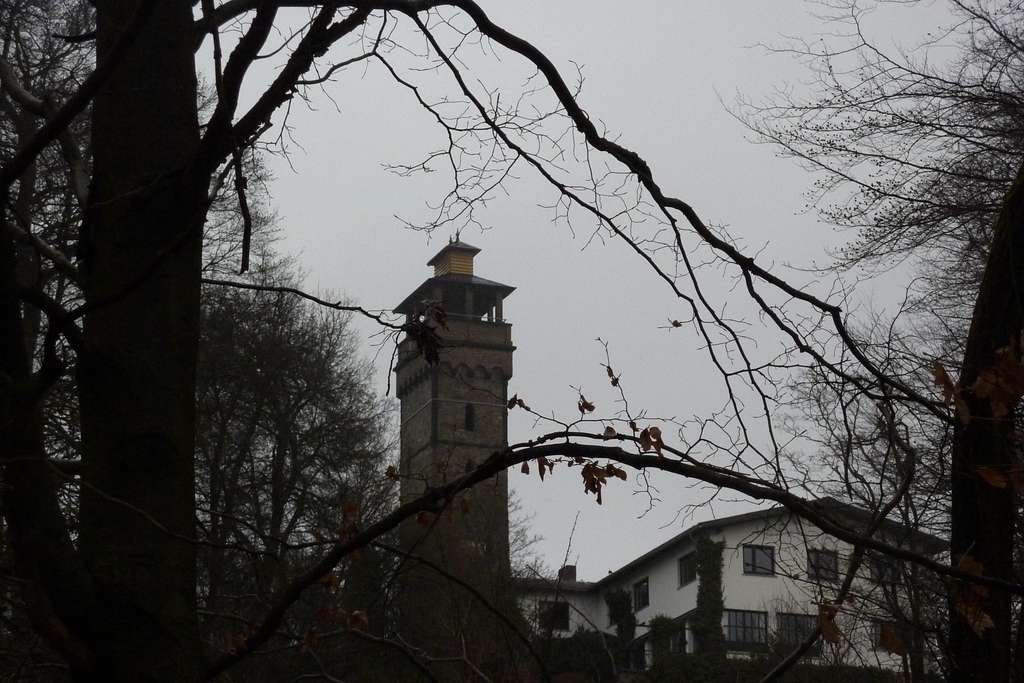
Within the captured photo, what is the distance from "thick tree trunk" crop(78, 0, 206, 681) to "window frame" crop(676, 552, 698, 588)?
4480 cm

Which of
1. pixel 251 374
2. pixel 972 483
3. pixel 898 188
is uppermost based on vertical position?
pixel 251 374

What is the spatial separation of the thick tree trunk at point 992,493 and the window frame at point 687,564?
42.7m

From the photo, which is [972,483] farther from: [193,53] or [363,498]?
[363,498]

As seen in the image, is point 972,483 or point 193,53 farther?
point 972,483

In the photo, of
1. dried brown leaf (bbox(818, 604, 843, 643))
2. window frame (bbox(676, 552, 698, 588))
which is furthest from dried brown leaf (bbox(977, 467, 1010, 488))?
window frame (bbox(676, 552, 698, 588))

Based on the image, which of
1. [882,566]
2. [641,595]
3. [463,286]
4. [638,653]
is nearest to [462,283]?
[463,286]

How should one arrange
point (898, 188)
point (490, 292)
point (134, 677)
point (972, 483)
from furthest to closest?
point (490, 292), point (898, 188), point (972, 483), point (134, 677)

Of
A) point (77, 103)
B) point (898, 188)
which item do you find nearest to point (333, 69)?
point (77, 103)

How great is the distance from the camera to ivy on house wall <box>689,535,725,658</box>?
46125 millimetres

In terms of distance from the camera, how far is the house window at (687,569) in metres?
47.3

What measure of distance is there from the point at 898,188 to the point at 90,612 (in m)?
9.14

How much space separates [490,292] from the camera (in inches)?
2943

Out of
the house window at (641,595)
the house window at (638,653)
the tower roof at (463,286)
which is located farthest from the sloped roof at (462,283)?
the house window at (638,653)

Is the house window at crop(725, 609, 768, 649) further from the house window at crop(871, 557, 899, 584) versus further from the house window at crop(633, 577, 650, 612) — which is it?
the house window at crop(871, 557, 899, 584)
